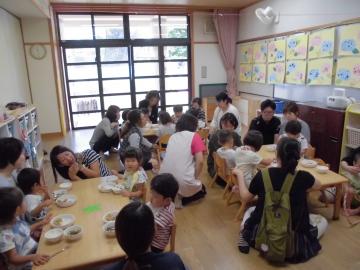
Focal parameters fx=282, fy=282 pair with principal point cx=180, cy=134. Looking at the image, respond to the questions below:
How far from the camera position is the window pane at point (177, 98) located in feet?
26.3

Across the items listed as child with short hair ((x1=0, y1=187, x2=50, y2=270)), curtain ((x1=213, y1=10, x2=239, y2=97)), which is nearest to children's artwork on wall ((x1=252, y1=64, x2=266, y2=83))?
curtain ((x1=213, y1=10, x2=239, y2=97))

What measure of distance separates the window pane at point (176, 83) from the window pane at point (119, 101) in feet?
3.75

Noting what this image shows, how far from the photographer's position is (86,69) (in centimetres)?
720

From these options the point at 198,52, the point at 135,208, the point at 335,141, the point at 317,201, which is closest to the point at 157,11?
the point at 198,52

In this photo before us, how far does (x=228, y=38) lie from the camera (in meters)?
7.58

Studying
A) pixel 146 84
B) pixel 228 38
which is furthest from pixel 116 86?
pixel 228 38

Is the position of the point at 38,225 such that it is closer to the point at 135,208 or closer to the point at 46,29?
the point at 135,208

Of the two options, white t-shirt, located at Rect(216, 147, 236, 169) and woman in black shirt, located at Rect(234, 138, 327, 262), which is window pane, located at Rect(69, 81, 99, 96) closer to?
white t-shirt, located at Rect(216, 147, 236, 169)

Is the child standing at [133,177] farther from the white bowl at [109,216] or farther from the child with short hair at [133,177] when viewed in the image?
the white bowl at [109,216]

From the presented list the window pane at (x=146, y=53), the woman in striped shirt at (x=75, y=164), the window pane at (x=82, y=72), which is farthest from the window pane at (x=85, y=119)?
the woman in striped shirt at (x=75, y=164)

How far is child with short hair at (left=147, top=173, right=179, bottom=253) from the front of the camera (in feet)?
5.81

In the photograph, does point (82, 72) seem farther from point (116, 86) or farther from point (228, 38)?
point (228, 38)

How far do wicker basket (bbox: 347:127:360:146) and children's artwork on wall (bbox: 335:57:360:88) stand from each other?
2.85 ft

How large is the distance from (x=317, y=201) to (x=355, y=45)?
92.1 inches
